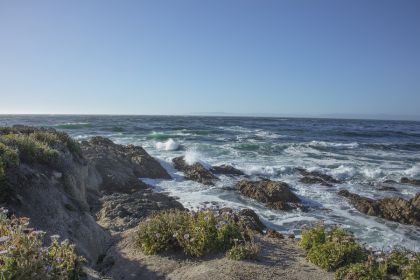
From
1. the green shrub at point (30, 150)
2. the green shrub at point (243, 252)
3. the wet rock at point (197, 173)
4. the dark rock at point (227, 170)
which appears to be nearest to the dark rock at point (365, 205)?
the wet rock at point (197, 173)

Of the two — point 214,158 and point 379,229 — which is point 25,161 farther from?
point 214,158

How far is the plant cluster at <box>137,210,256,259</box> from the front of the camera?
6090mm

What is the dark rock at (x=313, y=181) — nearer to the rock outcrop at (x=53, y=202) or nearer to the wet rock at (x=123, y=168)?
the wet rock at (x=123, y=168)

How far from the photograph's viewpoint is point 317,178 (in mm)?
19406

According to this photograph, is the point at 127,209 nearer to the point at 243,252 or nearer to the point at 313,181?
the point at 243,252

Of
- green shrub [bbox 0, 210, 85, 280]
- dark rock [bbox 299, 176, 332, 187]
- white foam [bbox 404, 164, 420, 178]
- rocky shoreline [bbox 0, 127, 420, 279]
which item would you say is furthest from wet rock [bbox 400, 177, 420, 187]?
green shrub [bbox 0, 210, 85, 280]

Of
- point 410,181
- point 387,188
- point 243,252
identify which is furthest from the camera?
point 410,181

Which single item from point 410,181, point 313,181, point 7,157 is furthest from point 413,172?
point 7,157

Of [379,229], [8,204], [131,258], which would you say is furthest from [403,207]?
[8,204]

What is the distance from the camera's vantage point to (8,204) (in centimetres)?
613

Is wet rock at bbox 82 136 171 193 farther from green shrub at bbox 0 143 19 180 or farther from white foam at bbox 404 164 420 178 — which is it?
white foam at bbox 404 164 420 178

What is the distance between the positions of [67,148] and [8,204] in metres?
4.32

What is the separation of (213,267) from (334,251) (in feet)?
6.58

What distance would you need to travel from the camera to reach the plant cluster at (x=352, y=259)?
5.12 metres
